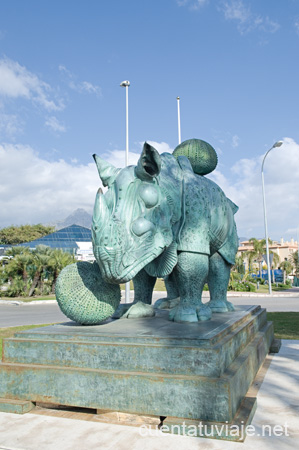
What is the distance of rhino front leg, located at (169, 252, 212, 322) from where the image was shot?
3.84m

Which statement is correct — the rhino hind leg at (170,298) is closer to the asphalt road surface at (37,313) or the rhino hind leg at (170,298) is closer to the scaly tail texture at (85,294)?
the scaly tail texture at (85,294)

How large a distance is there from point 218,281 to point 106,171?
225 centimetres

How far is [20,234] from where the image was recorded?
61.5 m

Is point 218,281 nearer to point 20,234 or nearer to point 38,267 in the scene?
point 38,267

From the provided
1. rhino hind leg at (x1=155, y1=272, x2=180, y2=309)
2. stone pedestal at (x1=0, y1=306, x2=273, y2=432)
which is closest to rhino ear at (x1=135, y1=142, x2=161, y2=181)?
stone pedestal at (x1=0, y1=306, x2=273, y2=432)

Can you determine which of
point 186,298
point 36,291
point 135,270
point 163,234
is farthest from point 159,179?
point 36,291

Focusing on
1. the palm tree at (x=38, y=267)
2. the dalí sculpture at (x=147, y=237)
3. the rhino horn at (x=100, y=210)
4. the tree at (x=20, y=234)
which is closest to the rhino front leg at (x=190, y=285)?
the dalí sculpture at (x=147, y=237)

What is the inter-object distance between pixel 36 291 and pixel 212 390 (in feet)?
69.8

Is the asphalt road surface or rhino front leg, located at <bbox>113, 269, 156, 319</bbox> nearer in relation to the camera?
rhino front leg, located at <bbox>113, 269, 156, 319</bbox>

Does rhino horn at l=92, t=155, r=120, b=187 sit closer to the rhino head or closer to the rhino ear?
the rhino head

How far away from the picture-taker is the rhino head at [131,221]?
2996 millimetres

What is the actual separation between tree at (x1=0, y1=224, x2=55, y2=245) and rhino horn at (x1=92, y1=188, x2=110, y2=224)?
61.0 metres

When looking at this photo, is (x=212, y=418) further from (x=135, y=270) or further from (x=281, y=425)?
(x=135, y=270)

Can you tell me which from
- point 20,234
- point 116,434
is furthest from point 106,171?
point 20,234
